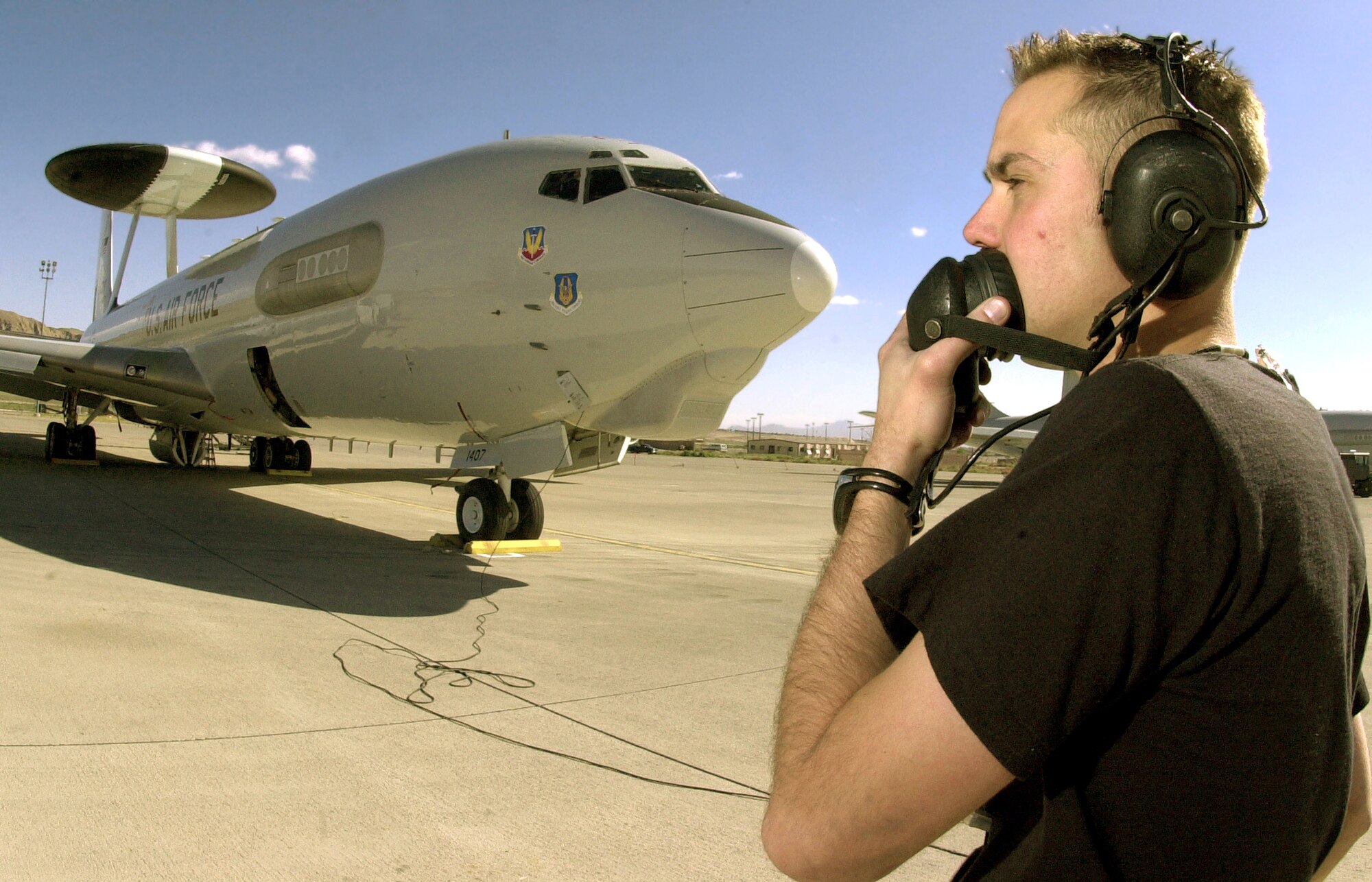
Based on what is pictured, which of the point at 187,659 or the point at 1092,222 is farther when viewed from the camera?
the point at 187,659

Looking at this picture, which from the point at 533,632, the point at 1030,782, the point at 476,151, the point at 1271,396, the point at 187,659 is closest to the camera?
the point at 1271,396

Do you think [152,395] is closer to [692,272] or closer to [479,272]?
[479,272]

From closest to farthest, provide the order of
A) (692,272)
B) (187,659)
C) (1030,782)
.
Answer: (1030,782), (187,659), (692,272)

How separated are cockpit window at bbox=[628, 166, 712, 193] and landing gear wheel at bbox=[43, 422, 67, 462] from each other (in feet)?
50.4

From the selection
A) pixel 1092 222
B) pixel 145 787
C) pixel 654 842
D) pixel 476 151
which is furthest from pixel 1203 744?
pixel 476 151

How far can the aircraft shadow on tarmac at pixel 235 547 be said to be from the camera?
602 cm

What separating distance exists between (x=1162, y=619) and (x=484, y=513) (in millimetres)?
8185

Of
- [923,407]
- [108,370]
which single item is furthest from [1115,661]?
[108,370]

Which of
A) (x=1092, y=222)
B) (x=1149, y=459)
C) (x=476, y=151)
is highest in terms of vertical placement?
(x=476, y=151)

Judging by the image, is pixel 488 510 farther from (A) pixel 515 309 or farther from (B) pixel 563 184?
(B) pixel 563 184

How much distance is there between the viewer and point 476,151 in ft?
26.7

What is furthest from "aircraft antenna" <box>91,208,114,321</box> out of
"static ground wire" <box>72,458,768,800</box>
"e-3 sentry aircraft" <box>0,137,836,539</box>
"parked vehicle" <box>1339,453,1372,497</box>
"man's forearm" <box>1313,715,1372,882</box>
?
"parked vehicle" <box>1339,453,1372,497</box>

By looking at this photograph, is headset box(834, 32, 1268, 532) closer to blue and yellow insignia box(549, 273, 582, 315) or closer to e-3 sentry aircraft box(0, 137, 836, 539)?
e-3 sentry aircraft box(0, 137, 836, 539)

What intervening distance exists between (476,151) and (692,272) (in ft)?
10.2
